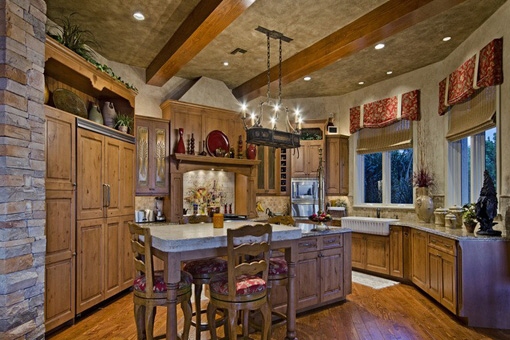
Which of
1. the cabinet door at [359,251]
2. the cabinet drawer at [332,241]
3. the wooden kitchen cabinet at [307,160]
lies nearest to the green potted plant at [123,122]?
the cabinet drawer at [332,241]

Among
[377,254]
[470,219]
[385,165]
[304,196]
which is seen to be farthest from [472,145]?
[304,196]

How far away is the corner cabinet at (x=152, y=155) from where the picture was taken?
5.14 meters

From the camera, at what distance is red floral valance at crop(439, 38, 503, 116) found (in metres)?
3.76

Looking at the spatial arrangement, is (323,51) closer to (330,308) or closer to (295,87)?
(295,87)

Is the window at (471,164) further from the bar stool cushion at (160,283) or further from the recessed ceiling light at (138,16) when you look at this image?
the recessed ceiling light at (138,16)

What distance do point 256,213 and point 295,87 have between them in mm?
2631

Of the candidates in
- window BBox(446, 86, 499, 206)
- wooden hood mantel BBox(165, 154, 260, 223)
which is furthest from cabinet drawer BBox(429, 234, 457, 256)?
wooden hood mantel BBox(165, 154, 260, 223)

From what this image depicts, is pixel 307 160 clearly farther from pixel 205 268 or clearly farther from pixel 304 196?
pixel 205 268

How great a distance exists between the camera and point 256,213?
247 inches

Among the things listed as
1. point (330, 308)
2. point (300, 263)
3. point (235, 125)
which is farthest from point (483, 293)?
point (235, 125)

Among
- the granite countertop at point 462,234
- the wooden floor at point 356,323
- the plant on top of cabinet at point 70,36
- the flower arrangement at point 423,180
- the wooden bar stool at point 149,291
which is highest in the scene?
the plant on top of cabinet at point 70,36

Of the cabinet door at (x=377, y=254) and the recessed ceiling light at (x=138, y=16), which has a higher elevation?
the recessed ceiling light at (x=138, y=16)

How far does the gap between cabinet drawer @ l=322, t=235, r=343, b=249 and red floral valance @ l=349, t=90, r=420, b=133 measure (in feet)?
9.42

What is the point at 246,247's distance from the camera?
8.05 ft
